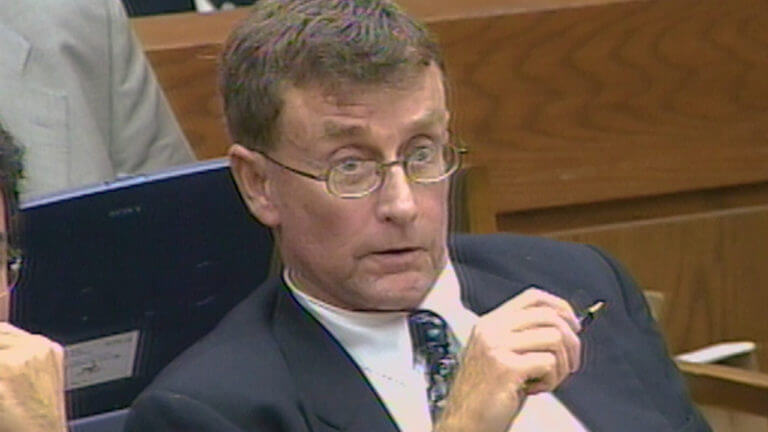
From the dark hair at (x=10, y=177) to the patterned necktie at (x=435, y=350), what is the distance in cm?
35

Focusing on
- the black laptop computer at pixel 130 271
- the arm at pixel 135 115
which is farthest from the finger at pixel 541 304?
the arm at pixel 135 115

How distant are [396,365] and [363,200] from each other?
0.48ft

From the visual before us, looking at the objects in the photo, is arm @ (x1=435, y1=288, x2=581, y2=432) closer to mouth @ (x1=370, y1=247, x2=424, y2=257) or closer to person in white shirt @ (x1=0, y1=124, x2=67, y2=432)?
mouth @ (x1=370, y1=247, x2=424, y2=257)

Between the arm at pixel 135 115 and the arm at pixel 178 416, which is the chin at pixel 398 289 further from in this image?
the arm at pixel 135 115

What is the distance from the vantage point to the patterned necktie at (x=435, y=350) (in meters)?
1.40

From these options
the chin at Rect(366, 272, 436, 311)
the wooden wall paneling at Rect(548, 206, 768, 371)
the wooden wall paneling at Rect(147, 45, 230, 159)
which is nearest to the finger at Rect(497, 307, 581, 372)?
the chin at Rect(366, 272, 436, 311)

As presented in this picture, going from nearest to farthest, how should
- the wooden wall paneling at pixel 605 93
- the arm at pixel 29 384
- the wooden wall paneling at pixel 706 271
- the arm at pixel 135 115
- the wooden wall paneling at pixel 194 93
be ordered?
the arm at pixel 29 384
the arm at pixel 135 115
the wooden wall paneling at pixel 194 93
the wooden wall paneling at pixel 605 93
the wooden wall paneling at pixel 706 271

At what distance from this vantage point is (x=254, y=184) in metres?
1.42

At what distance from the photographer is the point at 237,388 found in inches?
52.5

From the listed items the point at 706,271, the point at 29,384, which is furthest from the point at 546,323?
the point at 706,271

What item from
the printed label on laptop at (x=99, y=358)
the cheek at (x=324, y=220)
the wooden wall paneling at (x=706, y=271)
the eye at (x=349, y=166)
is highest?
the eye at (x=349, y=166)

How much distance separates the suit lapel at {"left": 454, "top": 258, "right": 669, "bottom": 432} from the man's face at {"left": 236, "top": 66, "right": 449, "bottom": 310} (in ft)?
0.47

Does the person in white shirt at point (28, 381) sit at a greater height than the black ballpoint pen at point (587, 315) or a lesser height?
greater

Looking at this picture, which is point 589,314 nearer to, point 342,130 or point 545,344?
point 545,344
